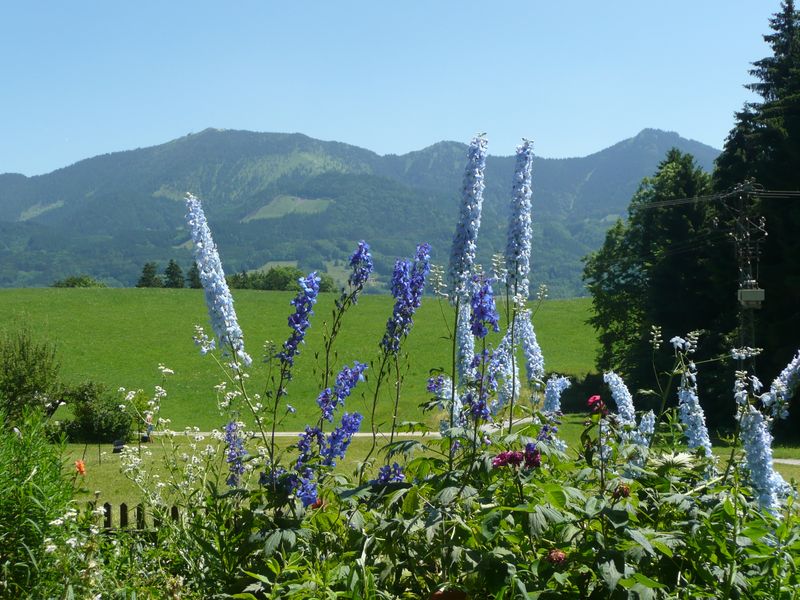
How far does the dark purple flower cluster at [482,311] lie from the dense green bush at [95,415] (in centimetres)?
2181

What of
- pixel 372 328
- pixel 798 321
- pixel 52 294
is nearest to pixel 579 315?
pixel 372 328

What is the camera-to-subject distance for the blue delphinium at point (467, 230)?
527 centimetres

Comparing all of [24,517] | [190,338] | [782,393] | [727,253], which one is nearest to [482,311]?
[782,393]

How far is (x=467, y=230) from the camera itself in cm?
529

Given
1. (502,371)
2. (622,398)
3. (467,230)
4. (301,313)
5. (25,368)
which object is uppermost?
(467,230)

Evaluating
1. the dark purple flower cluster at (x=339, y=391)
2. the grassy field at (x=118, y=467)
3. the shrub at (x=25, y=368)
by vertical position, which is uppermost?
the dark purple flower cluster at (x=339, y=391)

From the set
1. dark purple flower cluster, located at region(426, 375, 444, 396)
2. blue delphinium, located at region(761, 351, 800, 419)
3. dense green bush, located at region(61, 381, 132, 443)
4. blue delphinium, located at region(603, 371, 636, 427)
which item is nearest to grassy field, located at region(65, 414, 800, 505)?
dense green bush, located at region(61, 381, 132, 443)

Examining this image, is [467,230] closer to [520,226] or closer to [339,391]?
[520,226]

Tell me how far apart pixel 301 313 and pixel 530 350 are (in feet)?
8.87

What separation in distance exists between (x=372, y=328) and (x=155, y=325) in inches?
599

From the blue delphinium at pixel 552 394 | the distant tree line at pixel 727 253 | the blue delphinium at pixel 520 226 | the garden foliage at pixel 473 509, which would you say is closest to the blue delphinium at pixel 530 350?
the blue delphinium at pixel 552 394

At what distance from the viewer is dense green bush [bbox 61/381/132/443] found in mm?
25969

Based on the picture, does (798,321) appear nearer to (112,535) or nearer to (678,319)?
(678,319)

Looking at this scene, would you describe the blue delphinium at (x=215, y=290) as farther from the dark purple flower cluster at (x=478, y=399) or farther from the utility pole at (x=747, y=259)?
the utility pole at (x=747, y=259)
